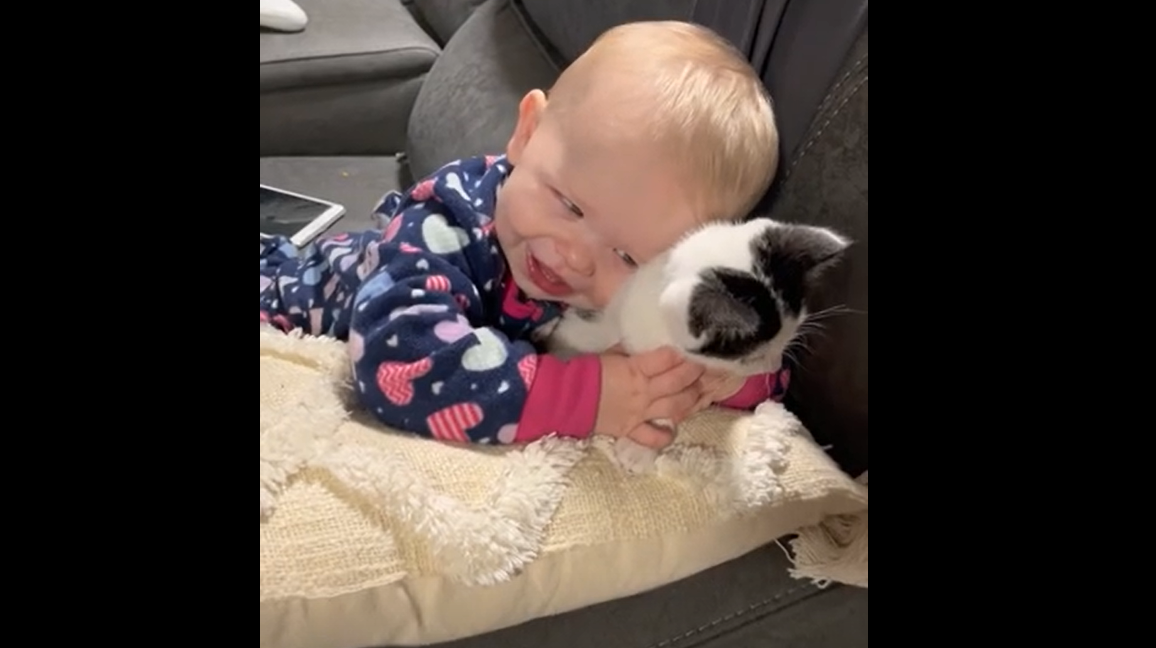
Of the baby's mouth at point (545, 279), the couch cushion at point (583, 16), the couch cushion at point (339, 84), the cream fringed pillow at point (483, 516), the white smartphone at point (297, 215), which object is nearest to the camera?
the cream fringed pillow at point (483, 516)

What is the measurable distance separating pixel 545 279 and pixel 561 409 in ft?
0.52

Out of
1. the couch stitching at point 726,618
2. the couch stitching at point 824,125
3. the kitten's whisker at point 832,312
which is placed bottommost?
the couch stitching at point 726,618

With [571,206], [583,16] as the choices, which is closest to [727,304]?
[571,206]

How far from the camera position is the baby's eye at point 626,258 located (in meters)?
0.95

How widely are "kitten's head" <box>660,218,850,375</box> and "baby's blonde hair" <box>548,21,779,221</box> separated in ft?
0.37

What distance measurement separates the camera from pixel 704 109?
923 mm

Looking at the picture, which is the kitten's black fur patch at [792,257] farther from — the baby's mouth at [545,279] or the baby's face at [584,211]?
the baby's mouth at [545,279]

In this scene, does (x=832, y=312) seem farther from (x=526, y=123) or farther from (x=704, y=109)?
(x=526, y=123)

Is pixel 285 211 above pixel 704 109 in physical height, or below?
below

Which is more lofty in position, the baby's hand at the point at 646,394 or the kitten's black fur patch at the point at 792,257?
the kitten's black fur patch at the point at 792,257

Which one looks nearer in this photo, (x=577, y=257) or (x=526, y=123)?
(x=577, y=257)

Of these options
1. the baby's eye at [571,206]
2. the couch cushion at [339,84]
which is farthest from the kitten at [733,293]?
the couch cushion at [339,84]
